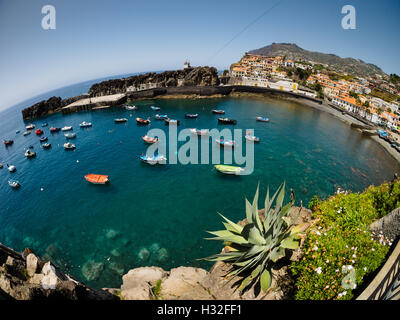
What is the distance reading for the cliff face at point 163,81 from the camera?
83625 mm

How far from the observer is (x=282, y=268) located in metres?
8.10

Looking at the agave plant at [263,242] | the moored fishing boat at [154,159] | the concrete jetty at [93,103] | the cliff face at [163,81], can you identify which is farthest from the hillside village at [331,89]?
the agave plant at [263,242]

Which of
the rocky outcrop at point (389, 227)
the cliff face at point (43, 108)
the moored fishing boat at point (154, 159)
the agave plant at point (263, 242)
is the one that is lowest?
the moored fishing boat at point (154, 159)

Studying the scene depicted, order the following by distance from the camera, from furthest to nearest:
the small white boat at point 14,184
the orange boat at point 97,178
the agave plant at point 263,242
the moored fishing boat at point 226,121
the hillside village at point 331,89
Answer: the hillside village at point 331,89
the moored fishing boat at point 226,121
the small white boat at point 14,184
the orange boat at point 97,178
the agave plant at point 263,242

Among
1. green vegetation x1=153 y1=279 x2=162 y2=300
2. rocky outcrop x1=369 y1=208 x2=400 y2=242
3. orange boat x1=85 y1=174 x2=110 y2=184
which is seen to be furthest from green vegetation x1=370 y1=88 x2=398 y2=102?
green vegetation x1=153 y1=279 x2=162 y2=300

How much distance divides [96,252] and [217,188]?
52.6 ft

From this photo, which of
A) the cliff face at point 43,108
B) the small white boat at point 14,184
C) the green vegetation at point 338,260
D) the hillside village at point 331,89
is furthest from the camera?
the cliff face at point 43,108

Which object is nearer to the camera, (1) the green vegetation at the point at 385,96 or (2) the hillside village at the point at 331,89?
(2) the hillside village at the point at 331,89

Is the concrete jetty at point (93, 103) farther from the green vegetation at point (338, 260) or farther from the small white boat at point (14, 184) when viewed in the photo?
the green vegetation at point (338, 260)

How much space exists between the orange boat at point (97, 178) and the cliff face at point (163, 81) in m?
66.4

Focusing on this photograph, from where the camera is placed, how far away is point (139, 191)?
89.0 ft

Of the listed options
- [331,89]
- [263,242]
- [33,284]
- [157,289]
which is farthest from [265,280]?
[331,89]

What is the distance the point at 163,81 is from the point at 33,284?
9107cm

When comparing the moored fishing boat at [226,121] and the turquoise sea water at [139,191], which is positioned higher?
the moored fishing boat at [226,121]
